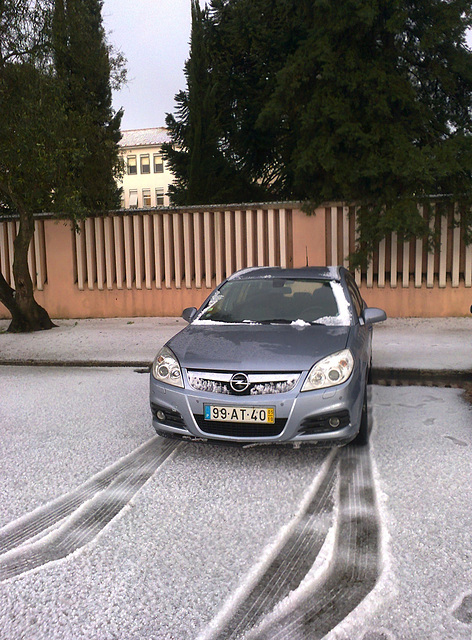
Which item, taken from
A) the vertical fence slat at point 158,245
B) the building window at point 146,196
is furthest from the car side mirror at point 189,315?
the building window at point 146,196

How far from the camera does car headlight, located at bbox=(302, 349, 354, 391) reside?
4414 millimetres

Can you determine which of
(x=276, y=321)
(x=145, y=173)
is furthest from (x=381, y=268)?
(x=145, y=173)

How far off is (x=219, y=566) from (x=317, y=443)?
5.03ft

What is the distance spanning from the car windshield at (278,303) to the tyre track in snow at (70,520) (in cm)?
171

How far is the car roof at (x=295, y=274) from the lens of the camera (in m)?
6.20

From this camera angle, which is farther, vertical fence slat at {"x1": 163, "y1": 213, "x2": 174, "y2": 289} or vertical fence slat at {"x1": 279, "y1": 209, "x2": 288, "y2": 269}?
vertical fence slat at {"x1": 163, "y1": 213, "x2": 174, "y2": 289}

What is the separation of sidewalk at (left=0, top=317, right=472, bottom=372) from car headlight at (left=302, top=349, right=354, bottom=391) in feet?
12.9

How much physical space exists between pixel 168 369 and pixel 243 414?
2.66 ft

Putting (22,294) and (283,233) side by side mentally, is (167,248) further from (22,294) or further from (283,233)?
(22,294)

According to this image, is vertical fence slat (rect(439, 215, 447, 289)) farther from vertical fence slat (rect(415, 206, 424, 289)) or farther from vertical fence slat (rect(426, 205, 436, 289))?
vertical fence slat (rect(415, 206, 424, 289))

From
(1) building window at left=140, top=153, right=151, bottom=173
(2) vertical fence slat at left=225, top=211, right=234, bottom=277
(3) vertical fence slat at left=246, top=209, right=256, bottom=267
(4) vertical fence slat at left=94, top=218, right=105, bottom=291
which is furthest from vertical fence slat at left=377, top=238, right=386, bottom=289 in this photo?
(1) building window at left=140, top=153, right=151, bottom=173

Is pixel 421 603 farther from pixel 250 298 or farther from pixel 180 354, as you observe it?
pixel 250 298

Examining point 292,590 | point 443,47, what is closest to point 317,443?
point 292,590

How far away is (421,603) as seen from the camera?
8.92ft
